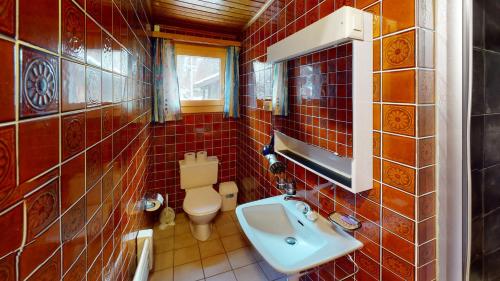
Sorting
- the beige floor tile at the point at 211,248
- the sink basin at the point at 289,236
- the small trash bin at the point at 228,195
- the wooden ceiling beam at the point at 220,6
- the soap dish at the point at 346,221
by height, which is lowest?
the beige floor tile at the point at 211,248

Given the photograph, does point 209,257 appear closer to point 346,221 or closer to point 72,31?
point 346,221

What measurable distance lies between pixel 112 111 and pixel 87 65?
0.85ft

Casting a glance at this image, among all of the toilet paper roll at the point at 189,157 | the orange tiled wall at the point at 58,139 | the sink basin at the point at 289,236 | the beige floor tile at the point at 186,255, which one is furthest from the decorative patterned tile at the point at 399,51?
the toilet paper roll at the point at 189,157

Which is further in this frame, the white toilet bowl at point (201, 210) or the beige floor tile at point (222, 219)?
the beige floor tile at point (222, 219)

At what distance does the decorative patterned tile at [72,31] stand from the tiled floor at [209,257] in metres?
1.78

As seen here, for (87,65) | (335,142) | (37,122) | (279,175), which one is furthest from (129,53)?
(279,175)

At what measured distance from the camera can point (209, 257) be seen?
6.41 ft

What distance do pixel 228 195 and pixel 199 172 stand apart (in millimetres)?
469

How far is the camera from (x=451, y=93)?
2.59 ft

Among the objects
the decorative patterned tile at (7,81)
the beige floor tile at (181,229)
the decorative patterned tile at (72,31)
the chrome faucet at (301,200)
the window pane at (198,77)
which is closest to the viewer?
the decorative patterned tile at (7,81)

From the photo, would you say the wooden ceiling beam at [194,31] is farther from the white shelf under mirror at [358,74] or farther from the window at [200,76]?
the white shelf under mirror at [358,74]

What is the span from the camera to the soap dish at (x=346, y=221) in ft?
3.23

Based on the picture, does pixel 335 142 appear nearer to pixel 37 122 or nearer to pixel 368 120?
pixel 368 120

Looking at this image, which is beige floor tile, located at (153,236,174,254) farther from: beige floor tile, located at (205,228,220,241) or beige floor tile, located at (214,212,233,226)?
beige floor tile, located at (214,212,233,226)
